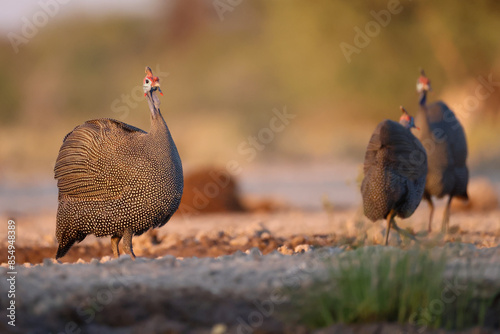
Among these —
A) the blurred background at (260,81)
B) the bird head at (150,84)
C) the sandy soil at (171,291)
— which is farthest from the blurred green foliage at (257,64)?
the sandy soil at (171,291)

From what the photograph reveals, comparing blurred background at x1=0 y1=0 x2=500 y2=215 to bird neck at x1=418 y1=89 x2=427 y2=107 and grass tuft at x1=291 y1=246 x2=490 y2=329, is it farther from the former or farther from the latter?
grass tuft at x1=291 y1=246 x2=490 y2=329

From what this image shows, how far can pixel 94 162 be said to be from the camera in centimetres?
651

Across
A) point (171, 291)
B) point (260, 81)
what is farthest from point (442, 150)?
point (260, 81)

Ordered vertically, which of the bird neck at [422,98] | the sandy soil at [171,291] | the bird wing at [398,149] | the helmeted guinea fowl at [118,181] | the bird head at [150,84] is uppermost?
the bird neck at [422,98]

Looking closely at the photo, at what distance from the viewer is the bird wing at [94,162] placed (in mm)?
6434

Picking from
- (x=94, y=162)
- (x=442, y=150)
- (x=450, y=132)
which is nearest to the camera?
(x=94, y=162)

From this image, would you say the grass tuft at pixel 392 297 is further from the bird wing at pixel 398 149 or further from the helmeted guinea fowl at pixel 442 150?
the helmeted guinea fowl at pixel 442 150

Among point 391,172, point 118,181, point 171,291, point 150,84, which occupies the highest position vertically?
point 150,84

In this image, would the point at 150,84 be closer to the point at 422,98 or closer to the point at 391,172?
the point at 391,172

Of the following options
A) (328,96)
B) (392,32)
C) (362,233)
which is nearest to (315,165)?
(392,32)

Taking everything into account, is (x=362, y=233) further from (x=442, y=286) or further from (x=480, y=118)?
(x=480, y=118)

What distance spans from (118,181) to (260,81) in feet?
103

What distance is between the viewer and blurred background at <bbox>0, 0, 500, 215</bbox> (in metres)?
21.1

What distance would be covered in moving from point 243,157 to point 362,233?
20.2 m
